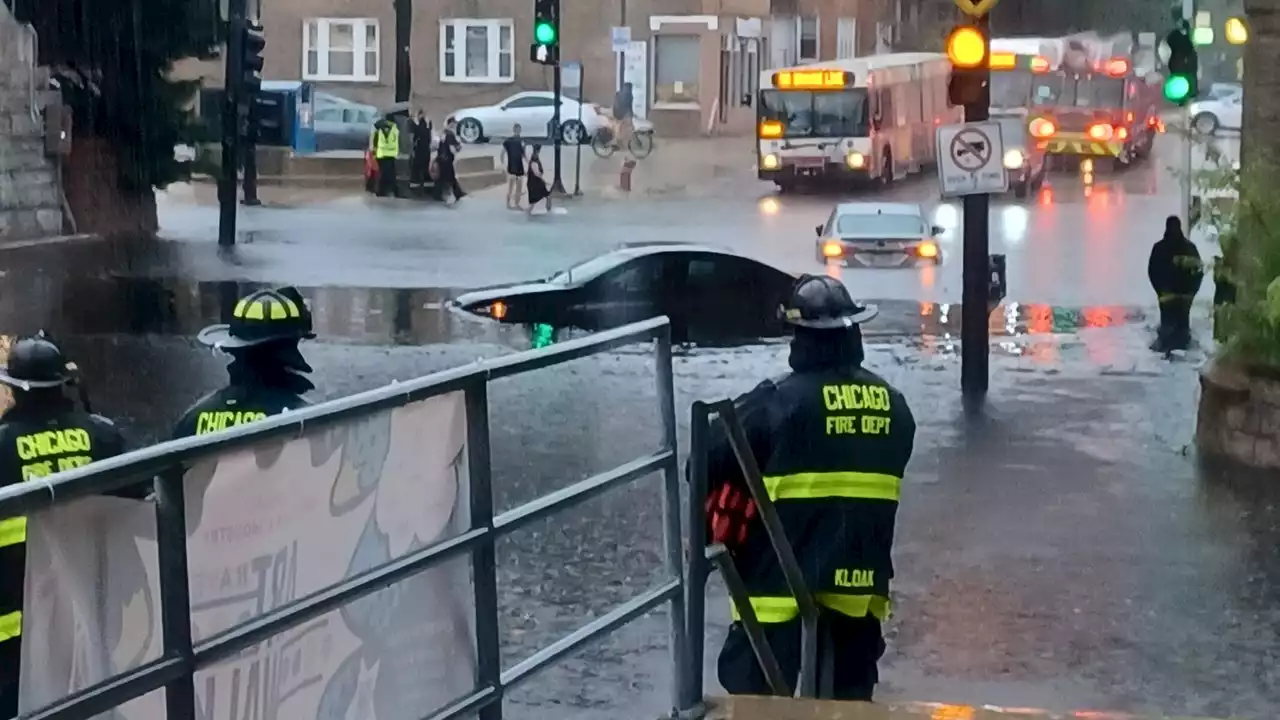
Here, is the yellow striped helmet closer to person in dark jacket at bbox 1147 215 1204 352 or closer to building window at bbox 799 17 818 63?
person in dark jacket at bbox 1147 215 1204 352

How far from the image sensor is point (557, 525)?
688cm

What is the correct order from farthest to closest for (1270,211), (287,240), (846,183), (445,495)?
(846,183), (287,240), (1270,211), (445,495)

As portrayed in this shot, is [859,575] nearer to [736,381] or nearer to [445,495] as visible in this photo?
[445,495]

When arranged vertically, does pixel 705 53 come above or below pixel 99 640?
above

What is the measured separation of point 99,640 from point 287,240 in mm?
28609

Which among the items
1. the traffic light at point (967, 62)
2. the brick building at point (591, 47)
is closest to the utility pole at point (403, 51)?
the brick building at point (591, 47)

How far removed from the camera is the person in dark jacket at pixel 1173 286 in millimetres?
18375

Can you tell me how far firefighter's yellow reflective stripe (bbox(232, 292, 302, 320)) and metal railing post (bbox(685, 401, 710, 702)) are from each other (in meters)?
1.33

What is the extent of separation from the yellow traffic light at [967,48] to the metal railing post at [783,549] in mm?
9047

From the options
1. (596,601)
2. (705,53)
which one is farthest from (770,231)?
(596,601)

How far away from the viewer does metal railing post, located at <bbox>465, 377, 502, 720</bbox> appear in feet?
13.3

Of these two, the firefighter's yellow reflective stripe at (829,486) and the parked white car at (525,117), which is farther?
the parked white car at (525,117)

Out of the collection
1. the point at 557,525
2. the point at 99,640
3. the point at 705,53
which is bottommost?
the point at 557,525

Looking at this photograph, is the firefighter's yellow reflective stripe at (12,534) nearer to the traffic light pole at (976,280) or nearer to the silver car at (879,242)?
the traffic light pole at (976,280)
